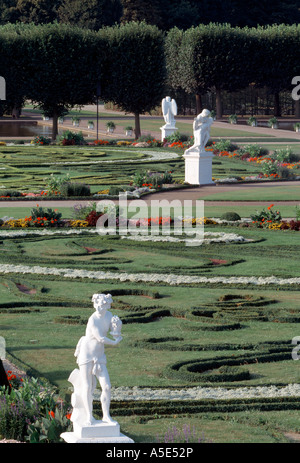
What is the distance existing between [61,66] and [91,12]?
104 feet

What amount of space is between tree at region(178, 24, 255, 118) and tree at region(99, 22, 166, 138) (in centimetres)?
843

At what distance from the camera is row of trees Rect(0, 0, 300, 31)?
86.8m

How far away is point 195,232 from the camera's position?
22.2 meters

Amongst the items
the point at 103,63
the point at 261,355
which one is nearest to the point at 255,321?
the point at 261,355

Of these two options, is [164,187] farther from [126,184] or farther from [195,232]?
[195,232]

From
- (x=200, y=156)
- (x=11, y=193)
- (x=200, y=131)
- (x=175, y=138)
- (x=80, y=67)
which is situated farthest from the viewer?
(x=80, y=67)

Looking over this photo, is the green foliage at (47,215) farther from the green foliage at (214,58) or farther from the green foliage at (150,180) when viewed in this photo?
the green foliage at (214,58)

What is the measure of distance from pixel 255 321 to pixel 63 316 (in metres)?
2.76

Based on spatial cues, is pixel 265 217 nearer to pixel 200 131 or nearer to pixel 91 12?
pixel 200 131

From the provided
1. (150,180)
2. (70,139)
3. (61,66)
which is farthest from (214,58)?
(150,180)

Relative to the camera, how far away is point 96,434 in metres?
7.76

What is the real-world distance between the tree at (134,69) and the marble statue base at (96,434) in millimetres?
51000

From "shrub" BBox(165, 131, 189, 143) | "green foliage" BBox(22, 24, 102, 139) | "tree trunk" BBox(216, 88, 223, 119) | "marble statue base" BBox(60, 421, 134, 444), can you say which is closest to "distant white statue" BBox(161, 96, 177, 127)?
"shrub" BBox(165, 131, 189, 143)

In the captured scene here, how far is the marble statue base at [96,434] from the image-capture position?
302 inches
